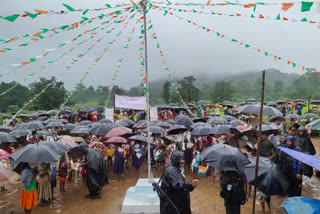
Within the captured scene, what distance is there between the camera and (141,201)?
19.4 ft

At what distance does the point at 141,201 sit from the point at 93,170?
1972 millimetres

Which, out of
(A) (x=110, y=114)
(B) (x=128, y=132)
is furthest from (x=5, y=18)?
(A) (x=110, y=114)

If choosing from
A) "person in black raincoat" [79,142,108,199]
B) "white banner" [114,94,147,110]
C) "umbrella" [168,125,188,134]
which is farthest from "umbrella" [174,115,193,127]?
"person in black raincoat" [79,142,108,199]

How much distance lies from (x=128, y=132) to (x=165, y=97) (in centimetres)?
4459

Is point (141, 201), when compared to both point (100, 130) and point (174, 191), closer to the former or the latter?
point (174, 191)

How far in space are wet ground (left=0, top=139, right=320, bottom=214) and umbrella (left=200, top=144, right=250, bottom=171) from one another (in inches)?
77.4

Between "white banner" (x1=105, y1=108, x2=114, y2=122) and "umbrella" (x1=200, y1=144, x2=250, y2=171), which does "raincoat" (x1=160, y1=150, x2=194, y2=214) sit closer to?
"umbrella" (x1=200, y1=144, x2=250, y2=171)

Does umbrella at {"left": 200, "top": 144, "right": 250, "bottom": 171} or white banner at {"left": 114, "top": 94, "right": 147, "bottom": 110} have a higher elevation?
white banner at {"left": 114, "top": 94, "right": 147, "bottom": 110}

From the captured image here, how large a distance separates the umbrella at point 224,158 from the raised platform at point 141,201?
190 centimetres

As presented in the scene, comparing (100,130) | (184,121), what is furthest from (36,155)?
(184,121)

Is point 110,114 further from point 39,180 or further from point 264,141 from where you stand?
point 264,141

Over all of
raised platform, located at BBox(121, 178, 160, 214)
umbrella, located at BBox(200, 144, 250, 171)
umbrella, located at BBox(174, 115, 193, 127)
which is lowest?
raised platform, located at BBox(121, 178, 160, 214)

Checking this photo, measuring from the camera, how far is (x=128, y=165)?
34.5 feet

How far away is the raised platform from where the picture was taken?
578cm
